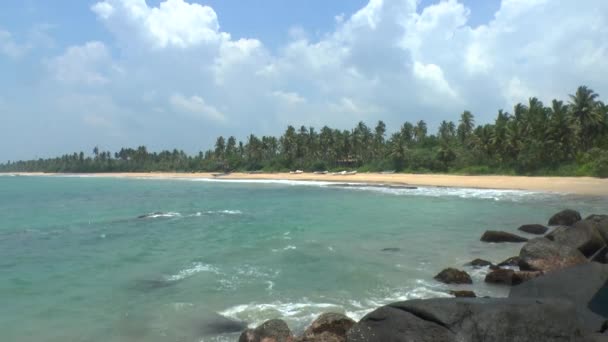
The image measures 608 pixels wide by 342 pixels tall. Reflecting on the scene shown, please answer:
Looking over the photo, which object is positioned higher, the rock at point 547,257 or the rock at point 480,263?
the rock at point 547,257

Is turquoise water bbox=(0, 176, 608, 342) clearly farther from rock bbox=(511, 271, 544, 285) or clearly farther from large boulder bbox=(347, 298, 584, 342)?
large boulder bbox=(347, 298, 584, 342)

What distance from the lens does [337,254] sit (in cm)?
1623

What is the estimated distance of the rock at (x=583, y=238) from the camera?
520 inches

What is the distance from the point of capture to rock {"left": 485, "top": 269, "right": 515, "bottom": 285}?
11.5 metres

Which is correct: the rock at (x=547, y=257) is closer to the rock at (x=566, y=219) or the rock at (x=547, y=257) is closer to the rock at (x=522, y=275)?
the rock at (x=522, y=275)

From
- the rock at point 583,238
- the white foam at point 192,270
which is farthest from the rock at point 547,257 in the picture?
the white foam at point 192,270

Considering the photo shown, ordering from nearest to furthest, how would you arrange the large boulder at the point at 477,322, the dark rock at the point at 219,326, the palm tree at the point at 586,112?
the large boulder at the point at 477,322 → the dark rock at the point at 219,326 → the palm tree at the point at 586,112

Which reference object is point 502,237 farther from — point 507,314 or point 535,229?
point 507,314

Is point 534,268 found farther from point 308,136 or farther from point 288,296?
point 308,136

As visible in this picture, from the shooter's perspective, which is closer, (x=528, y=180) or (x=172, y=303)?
(x=172, y=303)

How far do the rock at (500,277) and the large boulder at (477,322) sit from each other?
563cm

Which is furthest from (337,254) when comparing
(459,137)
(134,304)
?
(459,137)

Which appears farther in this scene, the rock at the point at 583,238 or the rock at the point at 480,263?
the rock at the point at 480,263

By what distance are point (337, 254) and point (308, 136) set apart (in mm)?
96275
